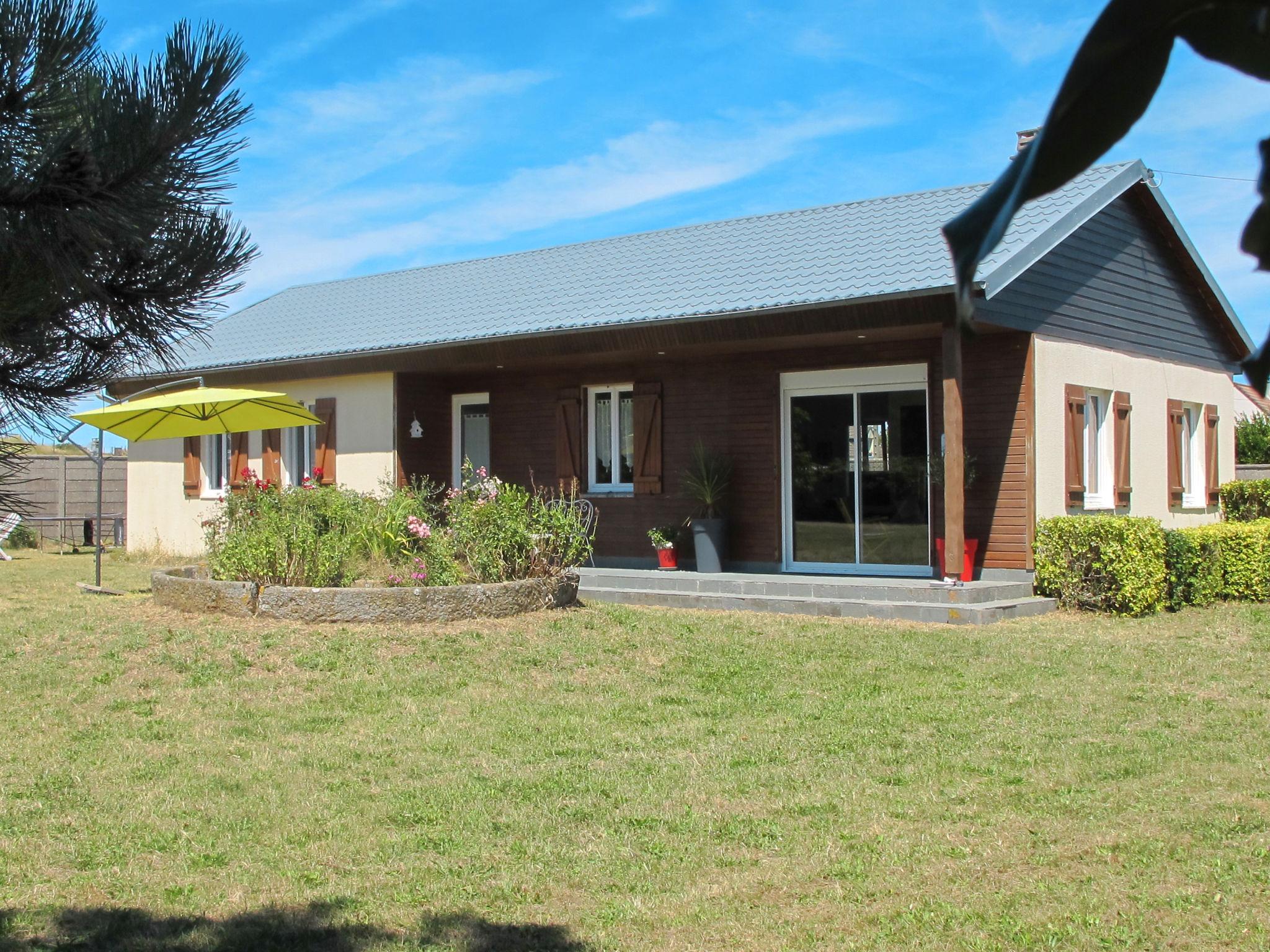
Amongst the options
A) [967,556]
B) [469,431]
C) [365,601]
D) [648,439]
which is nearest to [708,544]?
[648,439]

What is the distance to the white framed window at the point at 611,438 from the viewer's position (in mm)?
16031

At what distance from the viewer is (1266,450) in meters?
23.5

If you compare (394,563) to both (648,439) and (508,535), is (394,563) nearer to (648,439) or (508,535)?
(508,535)

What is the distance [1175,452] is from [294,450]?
1288 centimetres

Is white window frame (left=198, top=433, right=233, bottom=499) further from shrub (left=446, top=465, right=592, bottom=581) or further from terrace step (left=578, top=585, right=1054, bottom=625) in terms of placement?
shrub (left=446, top=465, right=592, bottom=581)

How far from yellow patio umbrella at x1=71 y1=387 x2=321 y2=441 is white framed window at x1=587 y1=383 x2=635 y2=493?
12.5 feet

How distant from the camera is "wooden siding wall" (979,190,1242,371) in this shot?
1310cm

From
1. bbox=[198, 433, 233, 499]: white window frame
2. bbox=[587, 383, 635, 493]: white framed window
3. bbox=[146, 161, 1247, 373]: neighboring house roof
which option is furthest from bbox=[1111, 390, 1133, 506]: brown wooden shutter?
bbox=[198, 433, 233, 499]: white window frame

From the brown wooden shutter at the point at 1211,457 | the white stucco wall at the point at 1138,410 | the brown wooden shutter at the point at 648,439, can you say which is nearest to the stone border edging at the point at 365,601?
the brown wooden shutter at the point at 648,439

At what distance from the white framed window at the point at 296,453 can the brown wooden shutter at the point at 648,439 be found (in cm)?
588

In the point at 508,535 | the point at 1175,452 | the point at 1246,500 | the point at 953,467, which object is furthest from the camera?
the point at 1246,500

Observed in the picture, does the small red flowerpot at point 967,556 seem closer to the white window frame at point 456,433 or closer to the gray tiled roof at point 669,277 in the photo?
the gray tiled roof at point 669,277

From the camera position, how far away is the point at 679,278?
1563 centimetres

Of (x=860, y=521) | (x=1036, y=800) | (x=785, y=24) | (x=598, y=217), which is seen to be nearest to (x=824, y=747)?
(x=1036, y=800)
